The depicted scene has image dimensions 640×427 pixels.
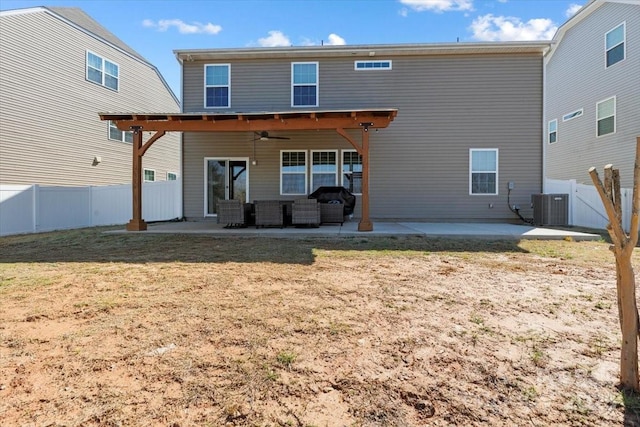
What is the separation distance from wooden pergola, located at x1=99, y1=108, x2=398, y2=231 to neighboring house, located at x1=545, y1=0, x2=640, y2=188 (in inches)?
247

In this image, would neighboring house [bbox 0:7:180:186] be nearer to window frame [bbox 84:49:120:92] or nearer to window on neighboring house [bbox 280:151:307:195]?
window frame [bbox 84:49:120:92]

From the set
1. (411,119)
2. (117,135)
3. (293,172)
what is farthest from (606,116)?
(117,135)

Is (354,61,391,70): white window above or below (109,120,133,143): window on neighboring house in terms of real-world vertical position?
above

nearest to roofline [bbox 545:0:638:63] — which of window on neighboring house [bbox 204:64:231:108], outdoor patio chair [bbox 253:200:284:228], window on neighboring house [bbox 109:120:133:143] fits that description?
outdoor patio chair [bbox 253:200:284:228]

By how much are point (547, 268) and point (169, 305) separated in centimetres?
514

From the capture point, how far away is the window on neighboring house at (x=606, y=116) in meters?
11.6

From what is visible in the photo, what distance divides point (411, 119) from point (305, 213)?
15.4ft

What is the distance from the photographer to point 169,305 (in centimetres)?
345

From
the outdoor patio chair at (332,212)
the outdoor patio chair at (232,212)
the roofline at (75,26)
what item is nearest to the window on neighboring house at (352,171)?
the outdoor patio chair at (332,212)

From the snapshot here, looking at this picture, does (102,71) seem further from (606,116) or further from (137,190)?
(606,116)

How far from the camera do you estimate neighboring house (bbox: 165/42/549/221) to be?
10.5m

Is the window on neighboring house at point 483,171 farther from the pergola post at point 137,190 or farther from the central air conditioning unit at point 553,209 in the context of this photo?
the pergola post at point 137,190

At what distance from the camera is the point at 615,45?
11.4 metres

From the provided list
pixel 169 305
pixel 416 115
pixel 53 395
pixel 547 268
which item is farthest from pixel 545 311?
pixel 416 115
